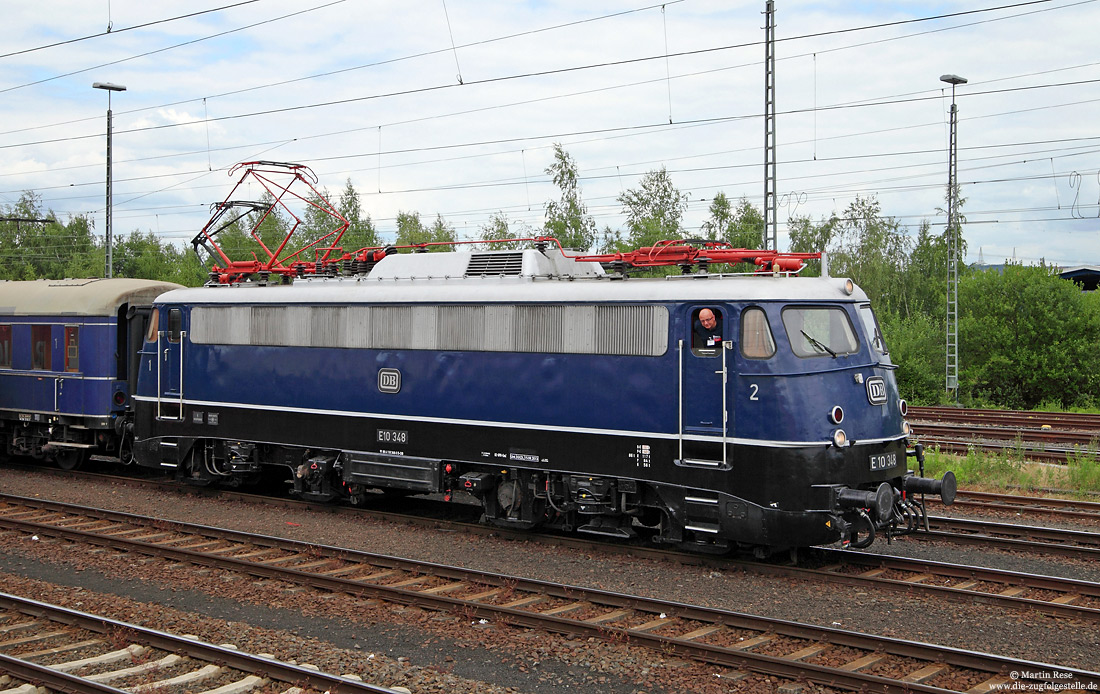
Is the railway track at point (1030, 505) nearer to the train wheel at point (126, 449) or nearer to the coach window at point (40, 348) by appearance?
the train wheel at point (126, 449)

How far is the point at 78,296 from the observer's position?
18.3m

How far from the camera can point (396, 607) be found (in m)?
9.65

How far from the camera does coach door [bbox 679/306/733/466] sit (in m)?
10.4

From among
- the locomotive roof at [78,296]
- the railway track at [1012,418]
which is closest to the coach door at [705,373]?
the locomotive roof at [78,296]

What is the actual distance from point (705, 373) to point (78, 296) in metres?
13.4

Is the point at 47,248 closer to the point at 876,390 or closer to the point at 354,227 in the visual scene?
the point at 354,227

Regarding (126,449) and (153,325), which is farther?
(126,449)

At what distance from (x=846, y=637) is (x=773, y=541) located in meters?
2.06

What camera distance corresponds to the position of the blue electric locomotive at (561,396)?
33.4 feet

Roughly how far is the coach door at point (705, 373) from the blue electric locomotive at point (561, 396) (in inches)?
0.9

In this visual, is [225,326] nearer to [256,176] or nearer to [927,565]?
[256,176]

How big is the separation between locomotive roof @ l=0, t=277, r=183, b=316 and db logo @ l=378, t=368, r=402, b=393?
6465 mm

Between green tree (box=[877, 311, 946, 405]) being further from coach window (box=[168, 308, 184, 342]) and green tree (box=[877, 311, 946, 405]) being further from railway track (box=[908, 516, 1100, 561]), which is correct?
coach window (box=[168, 308, 184, 342])

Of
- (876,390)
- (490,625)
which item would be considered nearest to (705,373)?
(876,390)
